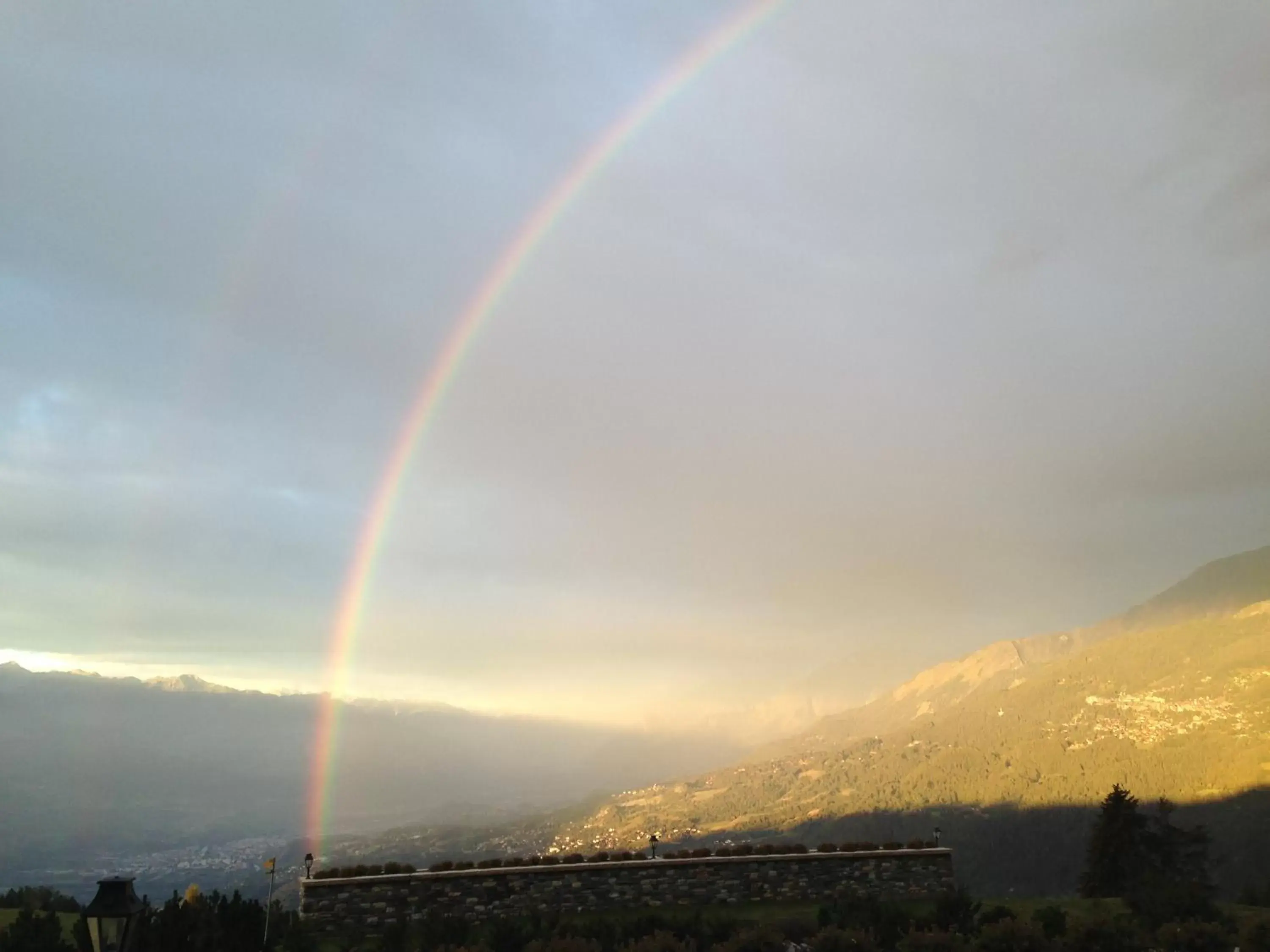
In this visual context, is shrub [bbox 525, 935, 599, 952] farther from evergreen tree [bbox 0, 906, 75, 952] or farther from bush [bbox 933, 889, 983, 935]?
evergreen tree [bbox 0, 906, 75, 952]

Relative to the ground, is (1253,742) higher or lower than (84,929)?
lower

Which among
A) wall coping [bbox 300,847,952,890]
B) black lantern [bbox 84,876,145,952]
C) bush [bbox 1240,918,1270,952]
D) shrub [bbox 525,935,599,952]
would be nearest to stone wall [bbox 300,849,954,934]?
wall coping [bbox 300,847,952,890]

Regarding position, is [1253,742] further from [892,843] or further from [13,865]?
[13,865]

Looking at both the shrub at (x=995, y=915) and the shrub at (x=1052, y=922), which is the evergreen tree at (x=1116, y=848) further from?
the shrub at (x=1052, y=922)

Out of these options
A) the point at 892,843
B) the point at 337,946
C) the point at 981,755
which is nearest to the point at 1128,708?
the point at 981,755

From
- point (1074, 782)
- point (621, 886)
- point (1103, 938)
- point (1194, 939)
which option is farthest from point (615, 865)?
point (1074, 782)

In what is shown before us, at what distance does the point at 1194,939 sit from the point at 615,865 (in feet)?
48.1

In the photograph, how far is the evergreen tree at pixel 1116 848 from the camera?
33.1 m

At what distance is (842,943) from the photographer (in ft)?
57.0

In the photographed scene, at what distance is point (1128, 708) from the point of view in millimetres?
182625

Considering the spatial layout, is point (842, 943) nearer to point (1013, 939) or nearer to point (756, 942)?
point (756, 942)

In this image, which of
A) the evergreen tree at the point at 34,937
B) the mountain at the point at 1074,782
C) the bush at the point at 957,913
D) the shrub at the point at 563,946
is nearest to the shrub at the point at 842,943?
the bush at the point at 957,913

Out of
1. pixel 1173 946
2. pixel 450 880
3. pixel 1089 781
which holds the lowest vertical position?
pixel 1089 781

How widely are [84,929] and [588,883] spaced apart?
42.8 ft
